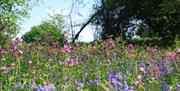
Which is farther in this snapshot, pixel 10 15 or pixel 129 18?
pixel 129 18

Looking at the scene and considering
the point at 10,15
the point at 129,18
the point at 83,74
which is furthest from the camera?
the point at 129,18

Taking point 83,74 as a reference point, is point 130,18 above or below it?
below

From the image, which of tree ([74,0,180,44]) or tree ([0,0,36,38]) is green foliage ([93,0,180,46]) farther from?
tree ([0,0,36,38])

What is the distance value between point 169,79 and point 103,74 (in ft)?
3.57

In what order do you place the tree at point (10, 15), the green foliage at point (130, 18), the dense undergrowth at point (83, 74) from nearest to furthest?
the dense undergrowth at point (83, 74)
the tree at point (10, 15)
the green foliage at point (130, 18)

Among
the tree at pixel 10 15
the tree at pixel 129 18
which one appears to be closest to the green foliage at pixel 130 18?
the tree at pixel 129 18

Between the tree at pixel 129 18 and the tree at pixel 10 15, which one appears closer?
the tree at pixel 10 15

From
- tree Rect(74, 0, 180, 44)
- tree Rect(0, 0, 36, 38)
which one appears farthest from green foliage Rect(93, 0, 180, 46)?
tree Rect(0, 0, 36, 38)

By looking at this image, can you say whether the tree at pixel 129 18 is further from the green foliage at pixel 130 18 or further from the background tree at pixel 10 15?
the background tree at pixel 10 15

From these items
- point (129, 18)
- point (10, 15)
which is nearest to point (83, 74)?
point (10, 15)

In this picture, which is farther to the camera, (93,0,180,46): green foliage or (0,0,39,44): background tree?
(93,0,180,46): green foliage

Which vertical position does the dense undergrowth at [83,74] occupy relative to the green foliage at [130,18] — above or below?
above

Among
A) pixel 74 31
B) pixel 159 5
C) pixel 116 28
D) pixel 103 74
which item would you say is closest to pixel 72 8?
pixel 74 31

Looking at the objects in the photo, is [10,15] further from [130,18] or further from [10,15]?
[130,18]
